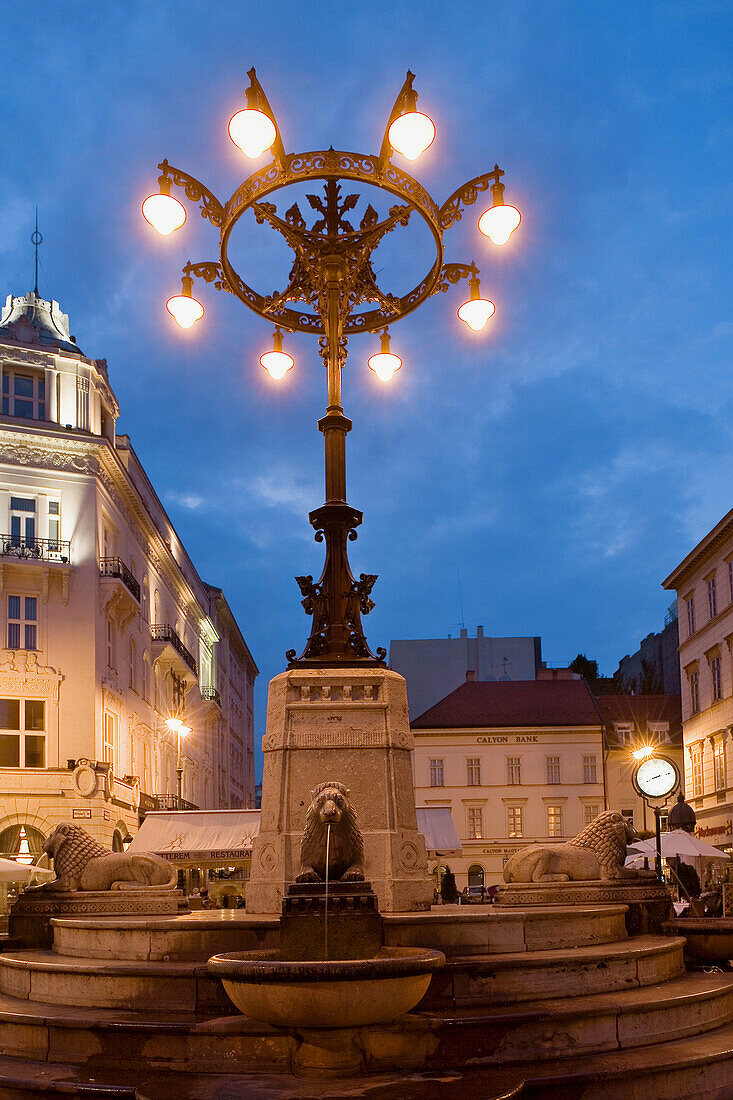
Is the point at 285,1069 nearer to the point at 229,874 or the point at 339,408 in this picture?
the point at 339,408

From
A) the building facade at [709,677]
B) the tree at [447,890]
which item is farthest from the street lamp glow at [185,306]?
the building facade at [709,677]

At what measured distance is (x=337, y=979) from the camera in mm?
5727

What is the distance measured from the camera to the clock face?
12.4 m

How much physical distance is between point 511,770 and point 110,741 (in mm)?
26181

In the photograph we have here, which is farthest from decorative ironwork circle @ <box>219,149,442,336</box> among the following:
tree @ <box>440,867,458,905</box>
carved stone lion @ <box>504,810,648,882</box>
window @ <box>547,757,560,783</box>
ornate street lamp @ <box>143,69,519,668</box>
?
window @ <box>547,757,560,783</box>

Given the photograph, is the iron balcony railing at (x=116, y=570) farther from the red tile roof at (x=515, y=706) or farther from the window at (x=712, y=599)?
the window at (x=712, y=599)

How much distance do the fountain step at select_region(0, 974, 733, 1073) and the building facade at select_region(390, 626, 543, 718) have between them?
209 feet

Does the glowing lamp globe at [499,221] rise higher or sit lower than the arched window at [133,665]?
higher

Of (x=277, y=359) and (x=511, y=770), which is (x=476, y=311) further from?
(x=511, y=770)

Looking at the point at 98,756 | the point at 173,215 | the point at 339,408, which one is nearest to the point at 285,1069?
the point at 339,408

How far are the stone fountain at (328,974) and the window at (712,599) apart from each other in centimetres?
3899

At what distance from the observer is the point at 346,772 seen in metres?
10.3

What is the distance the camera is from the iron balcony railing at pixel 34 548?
3466cm

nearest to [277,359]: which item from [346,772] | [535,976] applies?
[346,772]
